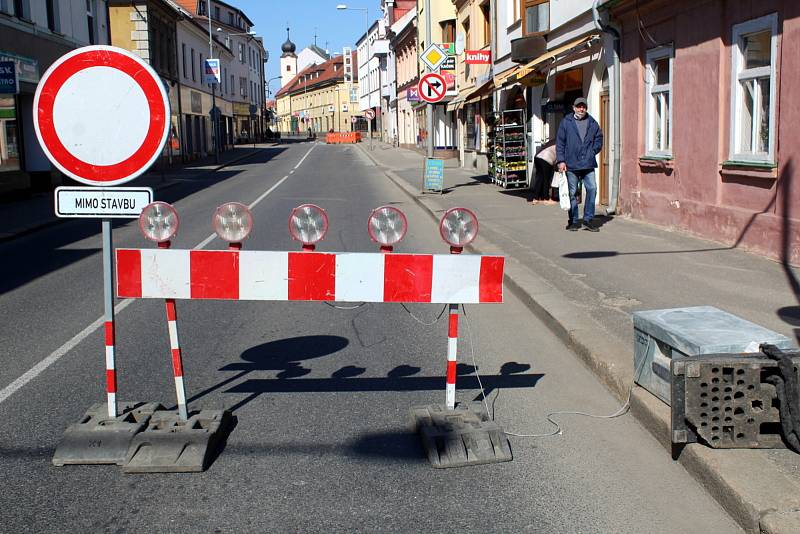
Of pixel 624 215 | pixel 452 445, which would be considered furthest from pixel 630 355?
pixel 624 215

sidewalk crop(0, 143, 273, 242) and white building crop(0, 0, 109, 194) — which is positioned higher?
white building crop(0, 0, 109, 194)

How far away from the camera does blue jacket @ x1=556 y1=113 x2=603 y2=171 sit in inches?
519

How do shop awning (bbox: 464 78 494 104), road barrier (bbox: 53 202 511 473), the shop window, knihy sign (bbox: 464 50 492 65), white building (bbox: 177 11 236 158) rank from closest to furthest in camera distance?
1. road barrier (bbox: 53 202 511 473)
2. the shop window
3. shop awning (bbox: 464 78 494 104)
4. knihy sign (bbox: 464 50 492 65)
5. white building (bbox: 177 11 236 158)

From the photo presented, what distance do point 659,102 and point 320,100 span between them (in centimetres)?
12204

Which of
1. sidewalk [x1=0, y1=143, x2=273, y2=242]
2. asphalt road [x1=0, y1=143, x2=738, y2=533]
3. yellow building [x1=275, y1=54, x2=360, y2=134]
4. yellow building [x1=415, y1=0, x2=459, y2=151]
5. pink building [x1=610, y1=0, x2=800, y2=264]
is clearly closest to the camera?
asphalt road [x1=0, y1=143, x2=738, y2=533]

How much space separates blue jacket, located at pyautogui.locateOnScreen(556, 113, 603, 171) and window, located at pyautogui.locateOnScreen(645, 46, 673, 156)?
100cm

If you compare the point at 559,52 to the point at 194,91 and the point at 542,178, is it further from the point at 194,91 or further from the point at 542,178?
the point at 194,91

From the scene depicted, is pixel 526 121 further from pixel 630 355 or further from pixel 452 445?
pixel 452 445

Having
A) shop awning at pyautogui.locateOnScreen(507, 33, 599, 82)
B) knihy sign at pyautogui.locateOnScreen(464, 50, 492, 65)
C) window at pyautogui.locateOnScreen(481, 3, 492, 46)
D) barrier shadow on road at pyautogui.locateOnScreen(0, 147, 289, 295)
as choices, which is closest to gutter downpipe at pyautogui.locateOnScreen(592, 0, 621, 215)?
shop awning at pyautogui.locateOnScreen(507, 33, 599, 82)

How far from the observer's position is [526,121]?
74.0ft

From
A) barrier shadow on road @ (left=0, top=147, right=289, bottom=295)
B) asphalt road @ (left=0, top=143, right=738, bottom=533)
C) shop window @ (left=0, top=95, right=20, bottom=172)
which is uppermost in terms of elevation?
shop window @ (left=0, top=95, right=20, bottom=172)

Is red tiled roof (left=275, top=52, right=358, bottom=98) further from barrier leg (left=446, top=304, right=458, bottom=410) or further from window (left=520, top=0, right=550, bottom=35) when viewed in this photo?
barrier leg (left=446, top=304, right=458, bottom=410)

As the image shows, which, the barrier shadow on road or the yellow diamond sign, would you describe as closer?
the barrier shadow on road

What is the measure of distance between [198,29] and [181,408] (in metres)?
52.7
